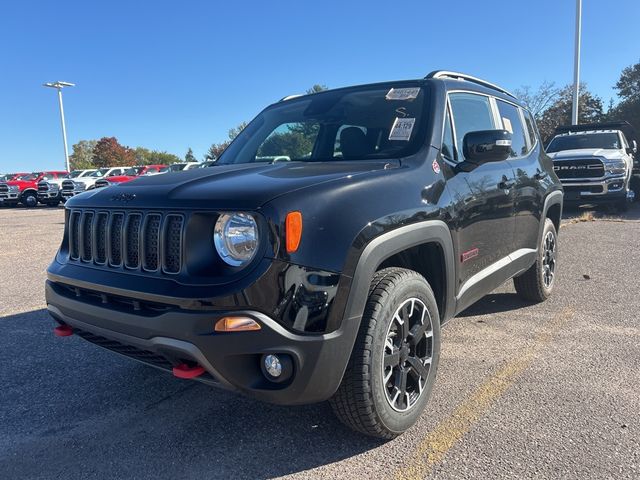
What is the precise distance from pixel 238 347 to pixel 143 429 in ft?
3.82

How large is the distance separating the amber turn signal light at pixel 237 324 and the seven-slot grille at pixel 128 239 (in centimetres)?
35

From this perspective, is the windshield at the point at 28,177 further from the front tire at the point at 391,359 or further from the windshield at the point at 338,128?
the front tire at the point at 391,359

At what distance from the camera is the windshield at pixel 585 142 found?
12.7 m

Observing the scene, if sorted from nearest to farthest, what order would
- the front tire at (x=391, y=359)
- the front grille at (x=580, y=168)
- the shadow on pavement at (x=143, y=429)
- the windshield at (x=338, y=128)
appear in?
1. the front tire at (x=391, y=359)
2. the shadow on pavement at (x=143, y=429)
3. the windshield at (x=338, y=128)
4. the front grille at (x=580, y=168)

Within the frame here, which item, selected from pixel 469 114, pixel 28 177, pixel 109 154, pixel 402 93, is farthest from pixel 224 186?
pixel 109 154

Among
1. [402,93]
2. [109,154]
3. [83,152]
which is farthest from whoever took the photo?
[83,152]

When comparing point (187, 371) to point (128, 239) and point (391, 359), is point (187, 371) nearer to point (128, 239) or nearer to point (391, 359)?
point (128, 239)

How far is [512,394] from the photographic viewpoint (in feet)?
10.4

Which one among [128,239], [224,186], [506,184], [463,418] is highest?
[224,186]

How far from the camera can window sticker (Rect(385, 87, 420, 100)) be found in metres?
3.41

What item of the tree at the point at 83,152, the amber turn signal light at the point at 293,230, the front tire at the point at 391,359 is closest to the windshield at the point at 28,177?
the front tire at the point at 391,359

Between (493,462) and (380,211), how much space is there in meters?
1.33

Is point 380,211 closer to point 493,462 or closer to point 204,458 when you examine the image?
point 493,462

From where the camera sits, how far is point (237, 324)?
6.95 ft
